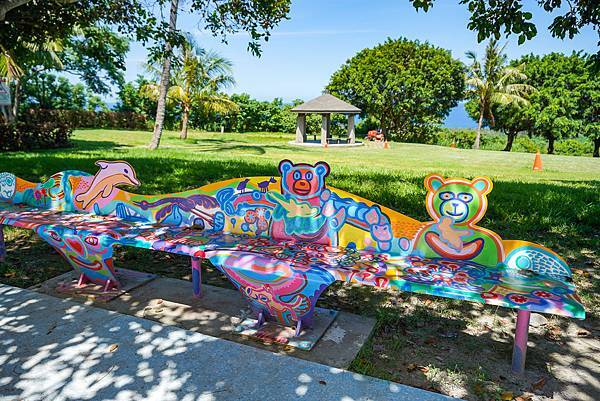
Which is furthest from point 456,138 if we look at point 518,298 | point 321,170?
point 518,298

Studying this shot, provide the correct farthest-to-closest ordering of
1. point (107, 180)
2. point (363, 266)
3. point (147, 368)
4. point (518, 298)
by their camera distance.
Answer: point (107, 180)
point (363, 266)
point (147, 368)
point (518, 298)

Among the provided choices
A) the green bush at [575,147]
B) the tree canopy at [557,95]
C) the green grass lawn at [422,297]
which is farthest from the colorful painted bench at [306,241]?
the green bush at [575,147]

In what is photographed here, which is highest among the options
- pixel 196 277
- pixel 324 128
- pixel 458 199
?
pixel 324 128

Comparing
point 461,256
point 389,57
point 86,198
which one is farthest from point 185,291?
point 389,57

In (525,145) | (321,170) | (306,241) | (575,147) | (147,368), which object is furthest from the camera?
(525,145)

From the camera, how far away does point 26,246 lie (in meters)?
5.82

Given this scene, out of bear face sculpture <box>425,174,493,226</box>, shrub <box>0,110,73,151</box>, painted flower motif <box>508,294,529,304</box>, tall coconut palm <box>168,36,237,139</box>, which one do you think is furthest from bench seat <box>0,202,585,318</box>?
tall coconut palm <box>168,36,237,139</box>

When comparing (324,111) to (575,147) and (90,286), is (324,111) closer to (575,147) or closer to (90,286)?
(575,147)

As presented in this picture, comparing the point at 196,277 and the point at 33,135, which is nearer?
the point at 196,277

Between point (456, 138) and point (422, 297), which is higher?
point (456, 138)

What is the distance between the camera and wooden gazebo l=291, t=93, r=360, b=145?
2739 cm

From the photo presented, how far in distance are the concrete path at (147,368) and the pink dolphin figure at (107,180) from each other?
4.89ft

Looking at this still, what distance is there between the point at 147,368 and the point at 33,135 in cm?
1562

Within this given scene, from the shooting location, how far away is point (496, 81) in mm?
35094
